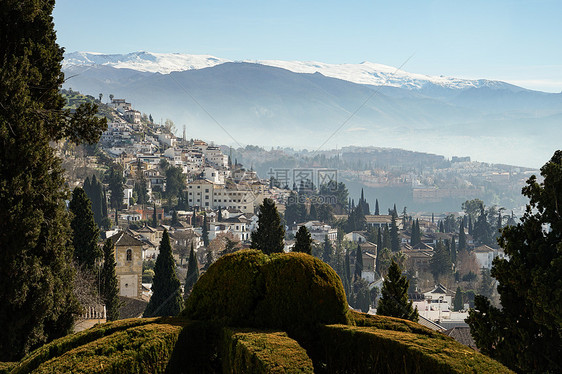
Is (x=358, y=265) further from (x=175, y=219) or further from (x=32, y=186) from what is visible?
(x=32, y=186)

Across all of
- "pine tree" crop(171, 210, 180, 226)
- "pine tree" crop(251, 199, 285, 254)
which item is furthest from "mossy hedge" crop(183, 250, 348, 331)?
"pine tree" crop(171, 210, 180, 226)

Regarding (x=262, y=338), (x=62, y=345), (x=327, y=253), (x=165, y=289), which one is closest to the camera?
(x=62, y=345)

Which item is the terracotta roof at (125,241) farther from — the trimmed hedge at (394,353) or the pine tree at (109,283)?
the trimmed hedge at (394,353)

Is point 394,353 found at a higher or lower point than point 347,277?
higher

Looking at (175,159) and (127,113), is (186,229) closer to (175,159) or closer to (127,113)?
(175,159)

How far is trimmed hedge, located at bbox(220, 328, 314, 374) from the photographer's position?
4.49m

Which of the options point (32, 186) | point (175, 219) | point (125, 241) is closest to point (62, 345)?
point (32, 186)

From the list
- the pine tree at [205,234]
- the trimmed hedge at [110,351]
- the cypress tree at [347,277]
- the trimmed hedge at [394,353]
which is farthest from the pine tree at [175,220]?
the trimmed hedge at [394,353]

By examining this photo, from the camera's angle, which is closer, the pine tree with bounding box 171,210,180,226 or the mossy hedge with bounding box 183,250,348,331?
the mossy hedge with bounding box 183,250,348,331

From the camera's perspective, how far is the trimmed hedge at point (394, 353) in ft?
14.6

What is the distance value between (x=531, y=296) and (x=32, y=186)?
5648mm

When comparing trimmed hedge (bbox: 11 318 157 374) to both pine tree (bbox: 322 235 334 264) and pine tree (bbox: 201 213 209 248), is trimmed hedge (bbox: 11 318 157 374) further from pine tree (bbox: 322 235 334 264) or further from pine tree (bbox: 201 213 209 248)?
pine tree (bbox: 322 235 334 264)

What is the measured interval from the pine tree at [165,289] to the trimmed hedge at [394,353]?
51.8 feet

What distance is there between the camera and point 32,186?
6230 millimetres
